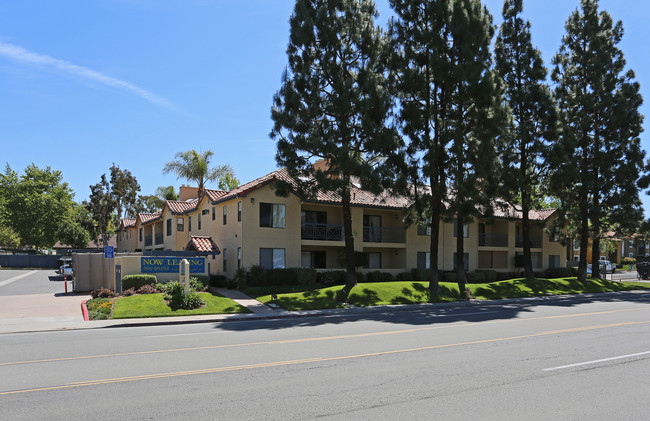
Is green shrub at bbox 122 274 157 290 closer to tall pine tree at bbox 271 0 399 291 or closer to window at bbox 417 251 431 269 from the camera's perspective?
tall pine tree at bbox 271 0 399 291

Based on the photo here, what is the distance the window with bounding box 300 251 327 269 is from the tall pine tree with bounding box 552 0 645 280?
60.0 feet

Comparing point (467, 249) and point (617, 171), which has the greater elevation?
point (617, 171)

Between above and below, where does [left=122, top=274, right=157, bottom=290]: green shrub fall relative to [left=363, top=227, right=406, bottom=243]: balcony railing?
below

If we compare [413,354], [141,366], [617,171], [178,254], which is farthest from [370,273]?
[141,366]

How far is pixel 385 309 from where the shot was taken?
22.7 meters

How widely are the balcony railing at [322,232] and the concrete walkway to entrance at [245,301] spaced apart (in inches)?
239

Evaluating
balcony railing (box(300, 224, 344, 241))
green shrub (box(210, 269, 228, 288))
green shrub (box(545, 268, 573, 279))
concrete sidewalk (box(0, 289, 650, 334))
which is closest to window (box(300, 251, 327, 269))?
balcony railing (box(300, 224, 344, 241))

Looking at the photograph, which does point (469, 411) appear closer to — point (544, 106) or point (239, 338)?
point (239, 338)

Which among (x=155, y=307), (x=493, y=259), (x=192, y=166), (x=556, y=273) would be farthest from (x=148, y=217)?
(x=556, y=273)

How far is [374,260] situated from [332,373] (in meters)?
28.3

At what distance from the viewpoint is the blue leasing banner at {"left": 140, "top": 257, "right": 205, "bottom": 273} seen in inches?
1056

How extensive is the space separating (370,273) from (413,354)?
22778mm

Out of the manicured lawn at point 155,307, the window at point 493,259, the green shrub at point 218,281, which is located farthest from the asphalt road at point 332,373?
the window at point 493,259

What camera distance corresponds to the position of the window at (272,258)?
29.8 meters
